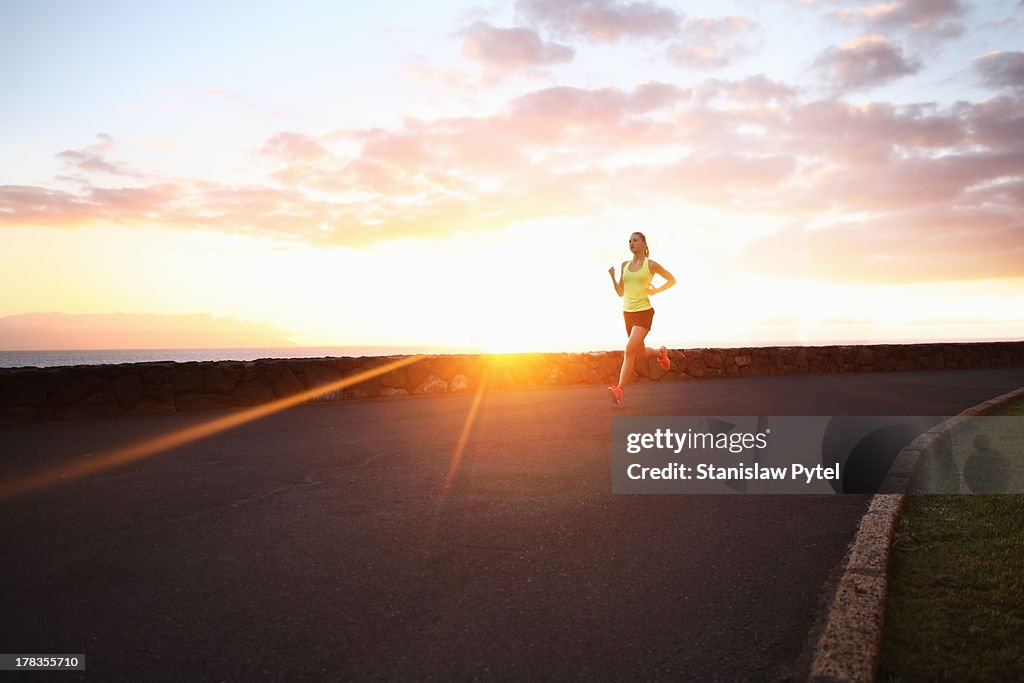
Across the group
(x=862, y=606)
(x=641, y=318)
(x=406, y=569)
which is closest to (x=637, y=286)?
(x=641, y=318)

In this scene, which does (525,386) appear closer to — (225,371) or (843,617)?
(225,371)

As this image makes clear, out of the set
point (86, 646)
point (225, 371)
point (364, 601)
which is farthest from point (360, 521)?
point (225, 371)

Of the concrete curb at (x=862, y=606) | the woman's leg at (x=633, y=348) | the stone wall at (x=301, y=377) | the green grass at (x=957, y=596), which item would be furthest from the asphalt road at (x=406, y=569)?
the woman's leg at (x=633, y=348)

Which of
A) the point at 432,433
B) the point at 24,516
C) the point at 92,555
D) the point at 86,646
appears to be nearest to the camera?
the point at 86,646

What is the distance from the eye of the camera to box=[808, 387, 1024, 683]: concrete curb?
8.54 feet

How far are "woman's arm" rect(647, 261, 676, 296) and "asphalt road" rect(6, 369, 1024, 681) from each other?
137 inches

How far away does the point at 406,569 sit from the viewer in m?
3.71

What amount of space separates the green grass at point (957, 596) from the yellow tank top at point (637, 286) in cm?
532

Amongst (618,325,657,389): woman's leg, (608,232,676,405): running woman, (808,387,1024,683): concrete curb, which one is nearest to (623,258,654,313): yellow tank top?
(608,232,676,405): running woman

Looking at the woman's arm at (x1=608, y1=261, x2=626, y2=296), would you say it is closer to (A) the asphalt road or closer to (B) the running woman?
(B) the running woman

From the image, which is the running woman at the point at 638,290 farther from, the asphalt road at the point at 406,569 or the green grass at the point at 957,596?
the green grass at the point at 957,596

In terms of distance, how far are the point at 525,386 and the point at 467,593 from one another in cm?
1149

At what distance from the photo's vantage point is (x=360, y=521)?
4559mm

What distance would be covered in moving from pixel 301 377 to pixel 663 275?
6.02 metres
